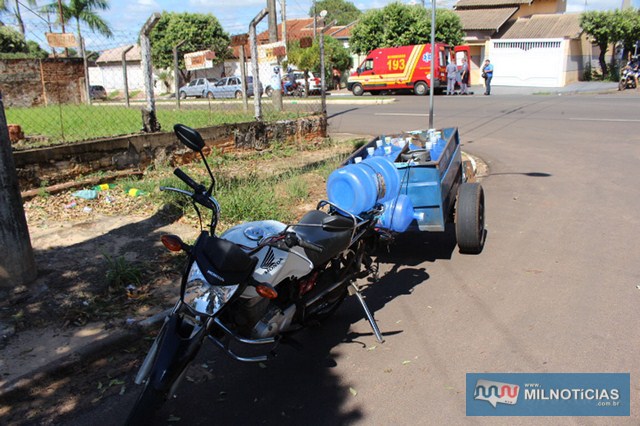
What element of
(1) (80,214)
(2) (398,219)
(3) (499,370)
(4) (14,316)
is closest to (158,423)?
(4) (14,316)

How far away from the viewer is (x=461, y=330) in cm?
411

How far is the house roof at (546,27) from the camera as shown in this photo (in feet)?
112

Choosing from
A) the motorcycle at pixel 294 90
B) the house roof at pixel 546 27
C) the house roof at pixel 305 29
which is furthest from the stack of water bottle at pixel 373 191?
the house roof at pixel 305 29

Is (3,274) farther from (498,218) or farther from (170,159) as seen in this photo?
(498,218)

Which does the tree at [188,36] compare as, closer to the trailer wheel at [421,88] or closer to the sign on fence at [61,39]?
the trailer wheel at [421,88]

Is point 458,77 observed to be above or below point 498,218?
above

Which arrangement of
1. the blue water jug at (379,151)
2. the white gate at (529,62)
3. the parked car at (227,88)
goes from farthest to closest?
the white gate at (529,62) < the parked car at (227,88) < the blue water jug at (379,151)

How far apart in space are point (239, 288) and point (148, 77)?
22.3 ft

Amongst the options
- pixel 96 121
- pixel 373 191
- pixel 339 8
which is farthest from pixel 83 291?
pixel 339 8

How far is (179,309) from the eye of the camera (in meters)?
3.00

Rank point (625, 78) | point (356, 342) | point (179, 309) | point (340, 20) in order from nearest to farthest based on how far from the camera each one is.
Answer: point (179, 309)
point (356, 342)
point (625, 78)
point (340, 20)

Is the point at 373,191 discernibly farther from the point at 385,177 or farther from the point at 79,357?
the point at 79,357

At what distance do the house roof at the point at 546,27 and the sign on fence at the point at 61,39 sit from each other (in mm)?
29548

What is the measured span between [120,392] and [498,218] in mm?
5047
